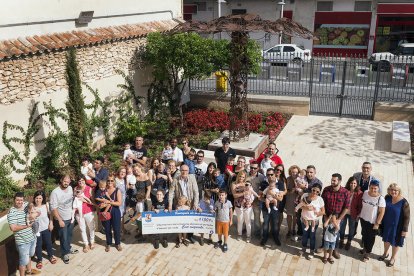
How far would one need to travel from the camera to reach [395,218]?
7125 mm

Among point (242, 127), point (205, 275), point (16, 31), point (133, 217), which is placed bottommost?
point (205, 275)

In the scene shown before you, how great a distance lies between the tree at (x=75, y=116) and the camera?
10742 mm

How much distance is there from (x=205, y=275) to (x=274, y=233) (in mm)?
1670

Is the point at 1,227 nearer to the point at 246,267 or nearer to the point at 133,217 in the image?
the point at 133,217

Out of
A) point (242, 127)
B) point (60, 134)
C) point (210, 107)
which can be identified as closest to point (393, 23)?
point (210, 107)

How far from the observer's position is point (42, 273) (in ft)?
24.3

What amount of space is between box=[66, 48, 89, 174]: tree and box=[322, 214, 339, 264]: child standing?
6956 millimetres

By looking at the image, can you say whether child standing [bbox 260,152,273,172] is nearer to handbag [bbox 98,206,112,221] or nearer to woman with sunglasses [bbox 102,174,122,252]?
woman with sunglasses [bbox 102,174,122,252]

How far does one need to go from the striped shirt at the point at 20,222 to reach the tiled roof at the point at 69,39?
415cm

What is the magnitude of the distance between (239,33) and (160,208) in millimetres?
6242

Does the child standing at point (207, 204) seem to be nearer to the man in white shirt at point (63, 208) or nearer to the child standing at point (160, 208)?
the child standing at point (160, 208)

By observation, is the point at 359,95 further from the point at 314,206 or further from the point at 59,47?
the point at 59,47

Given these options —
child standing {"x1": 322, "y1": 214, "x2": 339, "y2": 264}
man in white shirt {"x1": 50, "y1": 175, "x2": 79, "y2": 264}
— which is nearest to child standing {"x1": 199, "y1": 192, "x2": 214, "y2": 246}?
child standing {"x1": 322, "y1": 214, "x2": 339, "y2": 264}

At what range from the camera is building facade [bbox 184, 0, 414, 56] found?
30.7m
